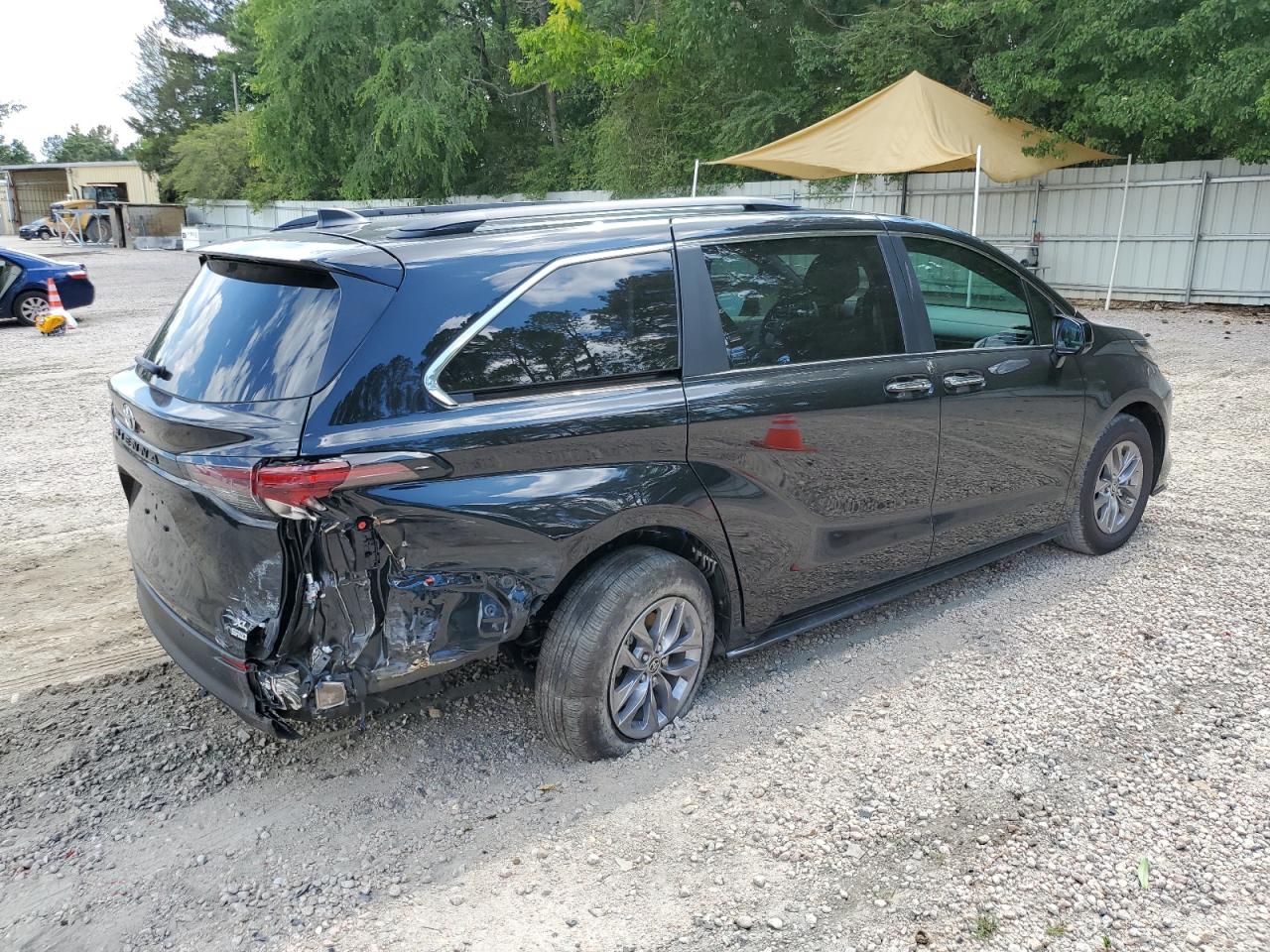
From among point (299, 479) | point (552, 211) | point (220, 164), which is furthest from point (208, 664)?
point (220, 164)

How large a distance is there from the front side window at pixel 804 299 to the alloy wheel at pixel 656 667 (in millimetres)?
934

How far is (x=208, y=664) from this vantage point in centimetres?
292

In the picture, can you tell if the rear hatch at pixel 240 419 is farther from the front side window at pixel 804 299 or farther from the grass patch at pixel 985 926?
the grass patch at pixel 985 926

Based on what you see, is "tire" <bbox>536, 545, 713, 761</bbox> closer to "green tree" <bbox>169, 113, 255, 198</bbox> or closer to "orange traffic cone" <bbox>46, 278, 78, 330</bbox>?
"orange traffic cone" <bbox>46, 278, 78, 330</bbox>

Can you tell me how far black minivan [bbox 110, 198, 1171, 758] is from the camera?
8.93 feet

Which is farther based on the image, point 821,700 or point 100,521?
point 100,521

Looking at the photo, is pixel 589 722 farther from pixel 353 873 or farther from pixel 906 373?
pixel 906 373

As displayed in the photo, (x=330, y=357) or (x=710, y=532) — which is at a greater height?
(x=330, y=357)

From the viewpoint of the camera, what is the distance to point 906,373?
3939 mm

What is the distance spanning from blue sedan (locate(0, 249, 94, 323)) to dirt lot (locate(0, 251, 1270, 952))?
12456 mm

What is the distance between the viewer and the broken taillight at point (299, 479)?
8.46 ft

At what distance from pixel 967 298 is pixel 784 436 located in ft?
4.82

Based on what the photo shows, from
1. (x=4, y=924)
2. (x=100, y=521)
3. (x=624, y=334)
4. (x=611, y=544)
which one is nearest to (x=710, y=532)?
(x=611, y=544)

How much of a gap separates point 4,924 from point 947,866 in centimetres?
261
